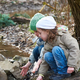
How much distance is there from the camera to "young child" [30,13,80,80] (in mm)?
1704

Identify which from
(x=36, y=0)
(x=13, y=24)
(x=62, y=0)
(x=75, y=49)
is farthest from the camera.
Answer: (x=36, y=0)

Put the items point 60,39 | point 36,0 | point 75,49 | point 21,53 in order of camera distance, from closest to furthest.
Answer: point 75,49 < point 60,39 < point 21,53 < point 36,0

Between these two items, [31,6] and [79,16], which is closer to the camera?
[79,16]

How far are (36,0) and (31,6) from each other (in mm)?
2044

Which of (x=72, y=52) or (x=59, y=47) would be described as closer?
(x=72, y=52)

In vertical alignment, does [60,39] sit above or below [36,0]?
below

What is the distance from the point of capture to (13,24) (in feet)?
24.2

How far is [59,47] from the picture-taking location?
1800mm

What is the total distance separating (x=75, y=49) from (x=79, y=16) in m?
1.22

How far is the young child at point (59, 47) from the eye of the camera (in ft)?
5.59

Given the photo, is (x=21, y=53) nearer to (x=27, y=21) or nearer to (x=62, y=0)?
(x=62, y=0)

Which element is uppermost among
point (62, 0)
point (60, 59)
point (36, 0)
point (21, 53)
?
point (36, 0)

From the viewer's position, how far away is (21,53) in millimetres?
3748

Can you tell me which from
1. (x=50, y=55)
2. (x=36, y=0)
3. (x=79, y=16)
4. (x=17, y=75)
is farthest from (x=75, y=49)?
(x=36, y=0)
